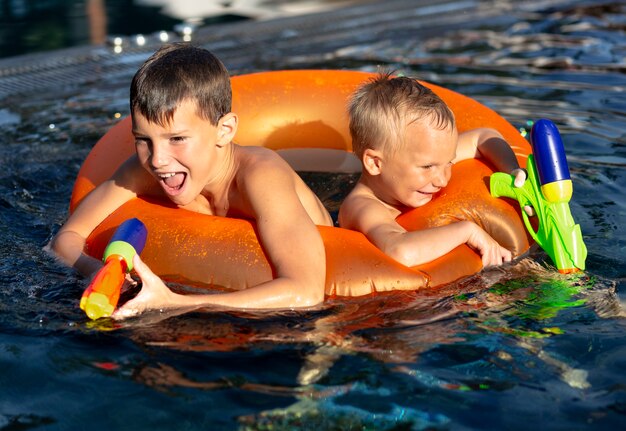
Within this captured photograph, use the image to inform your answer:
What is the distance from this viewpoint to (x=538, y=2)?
979 centimetres

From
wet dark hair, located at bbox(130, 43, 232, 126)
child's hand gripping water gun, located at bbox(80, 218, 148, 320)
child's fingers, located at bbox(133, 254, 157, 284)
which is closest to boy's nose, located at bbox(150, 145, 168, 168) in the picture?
wet dark hair, located at bbox(130, 43, 232, 126)

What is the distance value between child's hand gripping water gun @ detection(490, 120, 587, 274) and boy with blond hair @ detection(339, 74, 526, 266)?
0.25 feet

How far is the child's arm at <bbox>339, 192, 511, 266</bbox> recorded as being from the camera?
12.4 ft

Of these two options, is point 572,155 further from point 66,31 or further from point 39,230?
point 66,31

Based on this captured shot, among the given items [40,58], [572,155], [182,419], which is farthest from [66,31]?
[182,419]

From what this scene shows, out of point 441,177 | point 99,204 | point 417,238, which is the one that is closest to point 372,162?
point 441,177

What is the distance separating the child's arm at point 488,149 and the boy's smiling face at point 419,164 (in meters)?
0.24

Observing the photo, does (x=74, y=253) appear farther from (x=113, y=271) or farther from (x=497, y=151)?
(x=497, y=151)

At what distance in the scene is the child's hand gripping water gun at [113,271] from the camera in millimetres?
3260

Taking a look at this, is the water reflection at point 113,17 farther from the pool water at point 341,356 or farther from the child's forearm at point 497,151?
the child's forearm at point 497,151

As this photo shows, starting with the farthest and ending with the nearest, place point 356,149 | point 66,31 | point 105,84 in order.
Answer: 1. point 66,31
2. point 105,84
3. point 356,149

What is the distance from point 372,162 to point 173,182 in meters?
0.91

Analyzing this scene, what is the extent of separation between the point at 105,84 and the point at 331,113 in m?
3.36

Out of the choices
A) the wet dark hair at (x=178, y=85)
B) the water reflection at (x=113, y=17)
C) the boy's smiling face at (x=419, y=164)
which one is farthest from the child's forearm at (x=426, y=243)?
the water reflection at (x=113, y=17)
